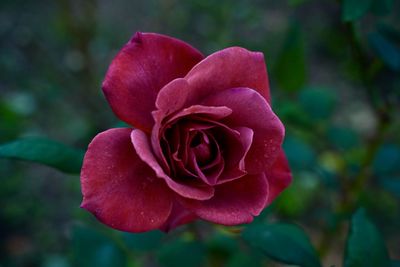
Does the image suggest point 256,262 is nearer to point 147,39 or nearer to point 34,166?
point 147,39

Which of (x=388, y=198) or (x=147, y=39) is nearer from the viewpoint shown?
(x=147, y=39)

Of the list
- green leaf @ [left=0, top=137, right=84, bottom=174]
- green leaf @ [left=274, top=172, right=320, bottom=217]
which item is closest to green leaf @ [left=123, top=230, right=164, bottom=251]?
green leaf @ [left=0, top=137, right=84, bottom=174]

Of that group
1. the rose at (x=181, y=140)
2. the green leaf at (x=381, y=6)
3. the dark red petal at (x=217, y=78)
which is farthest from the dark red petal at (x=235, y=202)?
the green leaf at (x=381, y=6)

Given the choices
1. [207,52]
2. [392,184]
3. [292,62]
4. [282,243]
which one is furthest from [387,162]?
[207,52]

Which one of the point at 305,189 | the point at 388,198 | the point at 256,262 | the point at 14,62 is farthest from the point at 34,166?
the point at 388,198

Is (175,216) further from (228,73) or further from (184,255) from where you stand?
(184,255)

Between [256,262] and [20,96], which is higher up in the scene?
[256,262]

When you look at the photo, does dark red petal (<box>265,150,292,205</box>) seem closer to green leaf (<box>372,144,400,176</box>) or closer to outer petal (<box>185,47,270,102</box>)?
outer petal (<box>185,47,270,102</box>)
